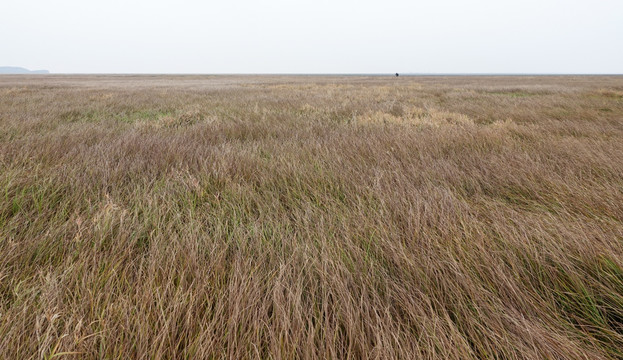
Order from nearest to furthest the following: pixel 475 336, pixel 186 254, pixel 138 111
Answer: pixel 475 336
pixel 186 254
pixel 138 111

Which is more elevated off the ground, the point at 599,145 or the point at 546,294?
the point at 599,145

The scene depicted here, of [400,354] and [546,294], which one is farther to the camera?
[546,294]

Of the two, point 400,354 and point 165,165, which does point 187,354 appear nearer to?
point 400,354

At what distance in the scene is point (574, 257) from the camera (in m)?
1.19

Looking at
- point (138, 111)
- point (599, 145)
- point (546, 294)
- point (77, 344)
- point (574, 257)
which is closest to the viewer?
point (77, 344)

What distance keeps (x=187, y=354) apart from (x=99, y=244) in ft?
3.02

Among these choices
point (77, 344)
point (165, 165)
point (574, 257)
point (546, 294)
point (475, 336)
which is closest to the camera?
point (77, 344)

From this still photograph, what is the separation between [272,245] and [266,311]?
1.50 feet

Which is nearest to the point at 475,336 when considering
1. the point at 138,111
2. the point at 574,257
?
the point at 574,257

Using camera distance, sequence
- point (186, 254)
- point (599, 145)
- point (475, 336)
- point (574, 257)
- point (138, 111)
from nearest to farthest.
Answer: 1. point (475, 336)
2. point (574, 257)
3. point (186, 254)
4. point (599, 145)
5. point (138, 111)

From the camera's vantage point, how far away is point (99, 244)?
4.40 feet

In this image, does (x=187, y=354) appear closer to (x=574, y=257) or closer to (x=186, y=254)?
(x=186, y=254)

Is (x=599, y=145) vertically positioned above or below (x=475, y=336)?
above

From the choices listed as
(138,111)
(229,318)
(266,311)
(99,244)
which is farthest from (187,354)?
(138,111)
